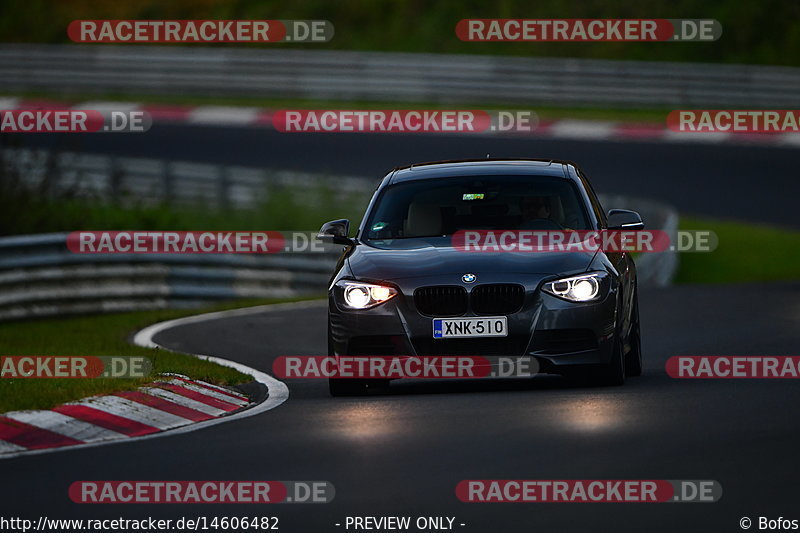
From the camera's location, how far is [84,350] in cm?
1571

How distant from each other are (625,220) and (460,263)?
1569 millimetres

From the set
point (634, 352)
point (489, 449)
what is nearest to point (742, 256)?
point (634, 352)

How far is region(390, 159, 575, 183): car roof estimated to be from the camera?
13.1m

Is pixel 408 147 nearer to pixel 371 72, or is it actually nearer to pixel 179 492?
pixel 371 72

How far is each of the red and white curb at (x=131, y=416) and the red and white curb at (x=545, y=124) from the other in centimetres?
2451

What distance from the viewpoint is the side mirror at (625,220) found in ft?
41.4

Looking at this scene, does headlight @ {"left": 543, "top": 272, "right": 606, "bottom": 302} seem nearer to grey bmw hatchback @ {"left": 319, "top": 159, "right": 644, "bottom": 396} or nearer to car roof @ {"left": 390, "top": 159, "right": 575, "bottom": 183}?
grey bmw hatchback @ {"left": 319, "top": 159, "right": 644, "bottom": 396}

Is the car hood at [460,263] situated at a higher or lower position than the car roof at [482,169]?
lower

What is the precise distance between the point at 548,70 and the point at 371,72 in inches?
153

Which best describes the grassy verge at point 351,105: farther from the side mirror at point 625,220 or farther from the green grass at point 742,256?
the side mirror at point 625,220

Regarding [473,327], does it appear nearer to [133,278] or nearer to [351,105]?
[133,278]

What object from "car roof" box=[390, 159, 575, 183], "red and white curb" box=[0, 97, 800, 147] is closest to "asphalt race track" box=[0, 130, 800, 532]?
"car roof" box=[390, 159, 575, 183]

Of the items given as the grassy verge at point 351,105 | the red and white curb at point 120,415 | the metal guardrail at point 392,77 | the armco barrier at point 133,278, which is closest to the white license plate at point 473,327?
the red and white curb at point 120,415

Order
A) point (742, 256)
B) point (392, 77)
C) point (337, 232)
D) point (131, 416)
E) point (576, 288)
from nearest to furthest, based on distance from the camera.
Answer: point (131, 416), point (576, 288), point (337, 232), point (742, 256), point (392, 77)
